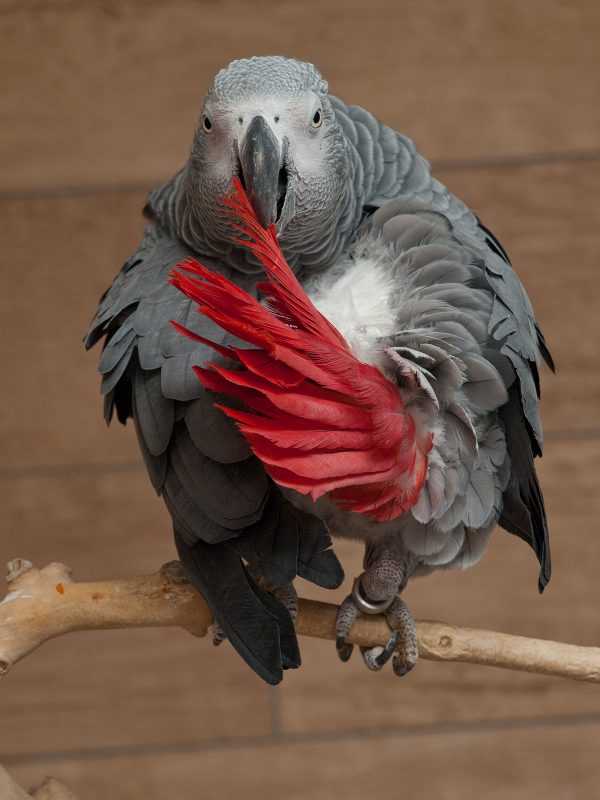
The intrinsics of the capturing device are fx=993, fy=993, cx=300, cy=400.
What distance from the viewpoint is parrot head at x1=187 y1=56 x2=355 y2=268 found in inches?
23.4

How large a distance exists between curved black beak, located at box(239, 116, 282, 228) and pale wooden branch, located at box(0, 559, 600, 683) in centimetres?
27

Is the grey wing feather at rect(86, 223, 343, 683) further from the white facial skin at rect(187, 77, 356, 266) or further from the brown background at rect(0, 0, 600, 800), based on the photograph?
the brown background at rect(0, 0, 600, 800)

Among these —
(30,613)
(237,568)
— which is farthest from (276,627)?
(30,613)

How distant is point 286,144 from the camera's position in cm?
62

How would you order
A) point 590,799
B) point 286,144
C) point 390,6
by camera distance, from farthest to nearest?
1. point 590,799
2. point 390,6
3. point 286,144

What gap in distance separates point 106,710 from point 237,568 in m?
0.71

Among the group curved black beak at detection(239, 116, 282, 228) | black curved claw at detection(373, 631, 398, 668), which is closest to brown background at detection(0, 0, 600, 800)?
black curved claw at detection(373, 631, 398, 668)

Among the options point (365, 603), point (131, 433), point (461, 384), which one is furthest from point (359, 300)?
point (131, 433)

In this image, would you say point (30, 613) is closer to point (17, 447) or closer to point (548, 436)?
point (17, 447)

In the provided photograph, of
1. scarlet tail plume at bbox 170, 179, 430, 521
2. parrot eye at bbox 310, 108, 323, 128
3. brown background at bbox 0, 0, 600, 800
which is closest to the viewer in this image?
scarlet tail plume at bbox 170, 179, 430, 521

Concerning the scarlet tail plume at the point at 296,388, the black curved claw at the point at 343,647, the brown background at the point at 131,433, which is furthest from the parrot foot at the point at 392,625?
the brown background at the point at 131,433

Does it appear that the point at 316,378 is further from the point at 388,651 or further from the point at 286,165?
the point at 388,651

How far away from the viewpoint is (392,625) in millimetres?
720

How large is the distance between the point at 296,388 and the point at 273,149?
0.15m
